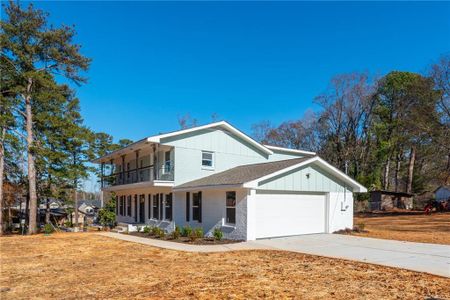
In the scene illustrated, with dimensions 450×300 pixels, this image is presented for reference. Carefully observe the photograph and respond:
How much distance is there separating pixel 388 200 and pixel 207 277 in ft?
127

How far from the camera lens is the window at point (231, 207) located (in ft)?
55.9

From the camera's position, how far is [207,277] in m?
8.73

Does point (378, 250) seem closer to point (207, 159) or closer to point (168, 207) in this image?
point (207, 159)

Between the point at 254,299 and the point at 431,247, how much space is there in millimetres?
9540

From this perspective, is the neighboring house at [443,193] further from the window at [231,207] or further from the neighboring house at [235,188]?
the window at [231,207]

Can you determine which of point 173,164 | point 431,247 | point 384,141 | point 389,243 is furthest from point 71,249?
point 384,141

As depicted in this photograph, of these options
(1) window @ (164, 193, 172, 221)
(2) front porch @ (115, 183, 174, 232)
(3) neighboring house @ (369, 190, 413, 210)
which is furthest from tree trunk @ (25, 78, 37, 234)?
(3) neighboring house @ (369, 190, 413, 210)

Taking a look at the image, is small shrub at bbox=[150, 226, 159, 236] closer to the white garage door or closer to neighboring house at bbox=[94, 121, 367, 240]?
neighboring house at bbox=[94, 121, 367, 240]

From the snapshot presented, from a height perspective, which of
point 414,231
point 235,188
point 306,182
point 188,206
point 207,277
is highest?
point 306,182

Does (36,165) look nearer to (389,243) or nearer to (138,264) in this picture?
(138,264)

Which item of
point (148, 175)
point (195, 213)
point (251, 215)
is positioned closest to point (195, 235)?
point (251, 215)

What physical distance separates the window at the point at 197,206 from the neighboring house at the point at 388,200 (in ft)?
93.4

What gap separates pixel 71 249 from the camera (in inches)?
572

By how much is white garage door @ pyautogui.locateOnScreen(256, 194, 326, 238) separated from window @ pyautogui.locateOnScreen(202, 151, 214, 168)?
6.07 m
